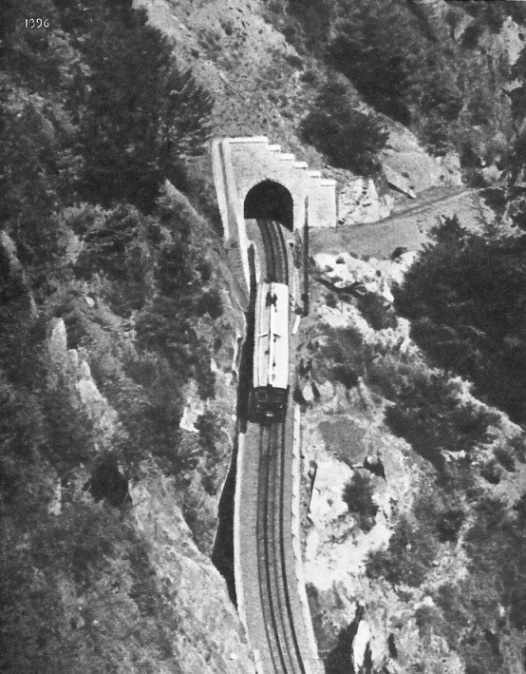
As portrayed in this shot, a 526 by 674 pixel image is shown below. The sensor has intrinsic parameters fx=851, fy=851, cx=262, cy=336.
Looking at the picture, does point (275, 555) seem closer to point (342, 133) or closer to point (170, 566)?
point (170, 566)

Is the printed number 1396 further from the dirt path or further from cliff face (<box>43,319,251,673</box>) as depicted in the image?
the dirt path

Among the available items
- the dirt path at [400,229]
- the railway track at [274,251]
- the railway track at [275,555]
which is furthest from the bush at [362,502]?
the dirt path at [400,229]

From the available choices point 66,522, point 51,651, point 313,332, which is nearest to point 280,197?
point 313,332

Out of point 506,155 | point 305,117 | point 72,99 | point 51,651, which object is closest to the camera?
point 51,651

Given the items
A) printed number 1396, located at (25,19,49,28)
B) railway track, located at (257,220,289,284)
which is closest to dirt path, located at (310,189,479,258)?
railway track, located at (257,220,289,284)

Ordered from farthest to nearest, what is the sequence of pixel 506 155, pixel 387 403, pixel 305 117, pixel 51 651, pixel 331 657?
1. pixel 506 155
2. pixel 305 117
3. pixel 387 403
4. pixel 331 657
5. pixel 51 651

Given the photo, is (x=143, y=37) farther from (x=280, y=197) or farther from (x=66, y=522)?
(x=66, y=522)

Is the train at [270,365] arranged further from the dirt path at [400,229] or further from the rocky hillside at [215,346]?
the dirt path at [400,229]
